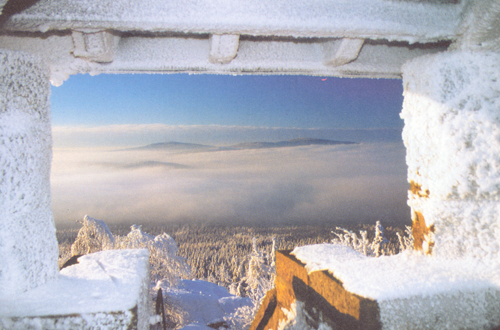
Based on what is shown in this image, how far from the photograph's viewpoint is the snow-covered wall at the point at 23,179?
4.52 ft

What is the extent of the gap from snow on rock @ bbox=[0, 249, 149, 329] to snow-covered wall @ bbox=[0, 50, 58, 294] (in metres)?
0.10

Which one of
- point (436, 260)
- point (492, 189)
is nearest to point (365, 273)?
point (436, 260)

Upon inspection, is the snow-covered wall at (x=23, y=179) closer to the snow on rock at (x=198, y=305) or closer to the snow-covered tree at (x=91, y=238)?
the snow on rock at (x=198, y=305)

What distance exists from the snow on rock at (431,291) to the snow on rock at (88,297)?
3.87 feet

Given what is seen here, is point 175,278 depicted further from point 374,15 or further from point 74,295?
point 374,15

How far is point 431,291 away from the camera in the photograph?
1.45 m

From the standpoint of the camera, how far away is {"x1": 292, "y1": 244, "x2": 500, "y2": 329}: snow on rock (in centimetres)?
139

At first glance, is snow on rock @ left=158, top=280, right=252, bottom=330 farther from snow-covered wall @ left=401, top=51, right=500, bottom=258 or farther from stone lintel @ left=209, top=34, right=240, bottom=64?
stone lintel @ left=209, top=34, right=240, bottom=64

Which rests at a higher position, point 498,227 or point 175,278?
point 498,227

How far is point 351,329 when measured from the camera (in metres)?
1.43

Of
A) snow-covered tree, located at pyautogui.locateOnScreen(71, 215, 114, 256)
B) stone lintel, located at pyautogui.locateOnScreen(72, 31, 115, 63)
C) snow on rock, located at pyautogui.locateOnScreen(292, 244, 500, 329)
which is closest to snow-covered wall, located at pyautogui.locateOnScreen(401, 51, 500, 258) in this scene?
snow on rock, located at pyautogui.locateOnScreen(292, 244, 500, 329)

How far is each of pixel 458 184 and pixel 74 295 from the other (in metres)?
2.31

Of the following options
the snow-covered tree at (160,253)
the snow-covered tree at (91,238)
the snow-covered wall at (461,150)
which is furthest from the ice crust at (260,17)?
the snow-covered tree at (160,253)

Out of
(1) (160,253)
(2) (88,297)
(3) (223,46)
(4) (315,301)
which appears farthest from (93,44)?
(1) (160,253)
